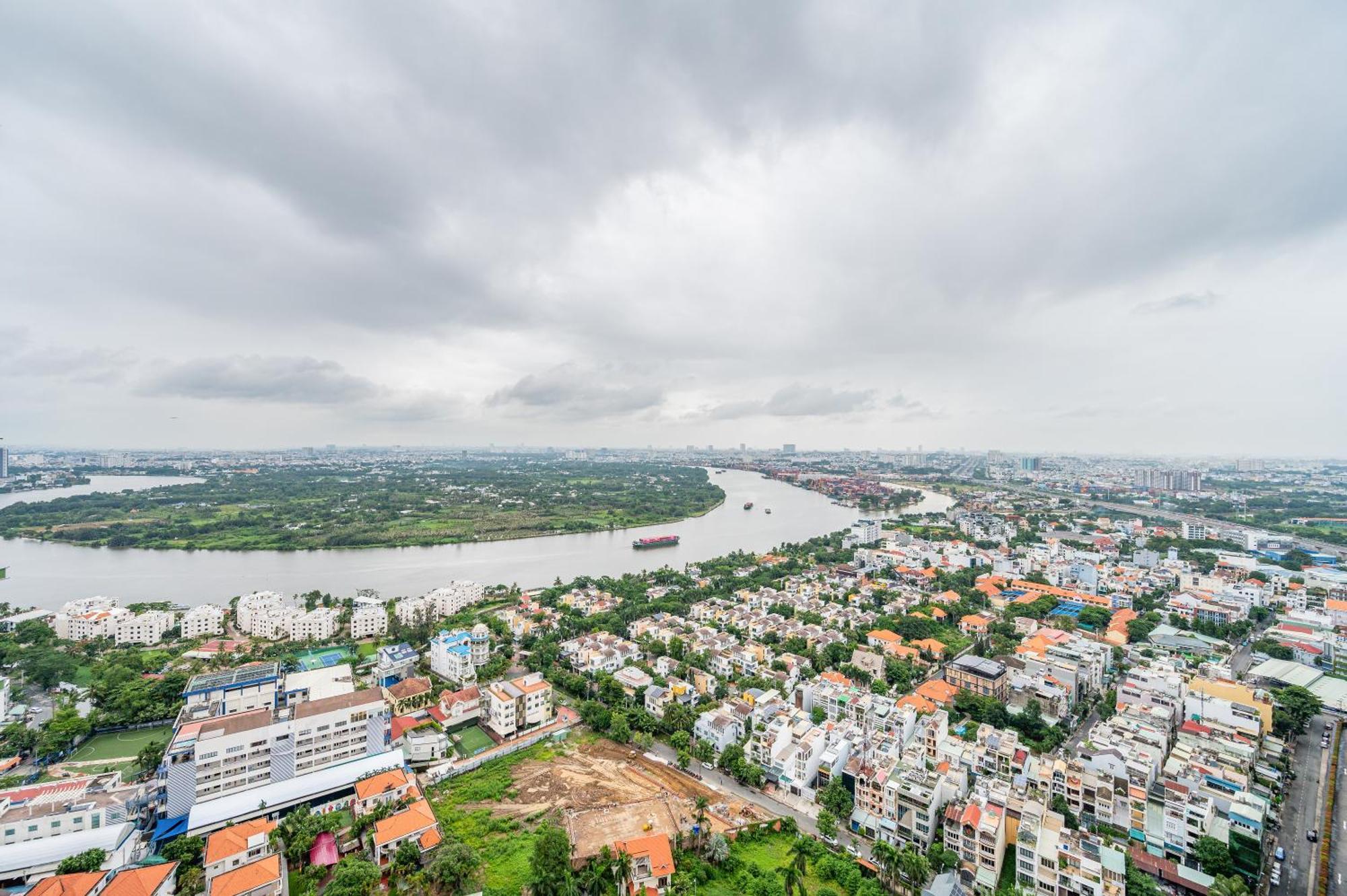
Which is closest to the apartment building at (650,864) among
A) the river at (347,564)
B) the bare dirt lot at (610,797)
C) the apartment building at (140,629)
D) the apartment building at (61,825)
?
the bare dirt lot at (610,797)

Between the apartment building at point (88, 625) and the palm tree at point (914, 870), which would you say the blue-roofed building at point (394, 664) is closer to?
the apartment building at point (88, 625)

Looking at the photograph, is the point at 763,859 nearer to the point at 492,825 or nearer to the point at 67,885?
the point at 492,825

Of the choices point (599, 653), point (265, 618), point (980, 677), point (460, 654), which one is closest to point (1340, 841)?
point (980, 677)

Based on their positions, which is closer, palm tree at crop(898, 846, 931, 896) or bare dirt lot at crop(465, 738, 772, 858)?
palm tree at crop(898, 846, 931, 896)

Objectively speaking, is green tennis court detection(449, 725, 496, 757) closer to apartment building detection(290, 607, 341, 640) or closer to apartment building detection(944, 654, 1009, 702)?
apartment building detection(290, 607, 341, 640)

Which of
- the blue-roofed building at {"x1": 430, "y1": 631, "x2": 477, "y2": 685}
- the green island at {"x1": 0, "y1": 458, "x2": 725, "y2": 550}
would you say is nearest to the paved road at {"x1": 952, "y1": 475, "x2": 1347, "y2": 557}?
the green island at {"x1": 0, "y1": 458, "x2": 725, "y2": 550}

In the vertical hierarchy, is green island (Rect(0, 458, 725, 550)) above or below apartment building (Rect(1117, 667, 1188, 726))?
below
